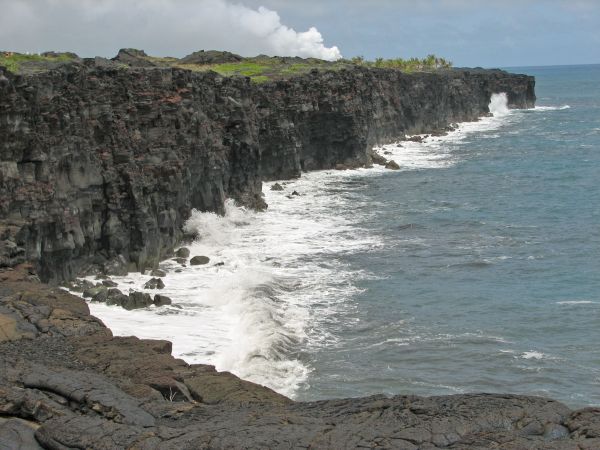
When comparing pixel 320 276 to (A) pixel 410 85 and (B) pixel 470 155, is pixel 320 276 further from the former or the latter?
(A) pixel 410 85

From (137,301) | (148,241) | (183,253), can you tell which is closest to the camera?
(137,301)

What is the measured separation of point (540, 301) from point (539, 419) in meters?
24.1

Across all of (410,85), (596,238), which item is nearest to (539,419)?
(596,238)

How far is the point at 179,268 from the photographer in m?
45.3

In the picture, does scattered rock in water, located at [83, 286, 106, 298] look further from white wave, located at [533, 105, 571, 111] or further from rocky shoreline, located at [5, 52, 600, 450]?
white wave, located at [533, 105, 571, 111]

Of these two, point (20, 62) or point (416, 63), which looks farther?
point (416, 63)

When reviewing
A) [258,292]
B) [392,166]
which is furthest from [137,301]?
[392,166]

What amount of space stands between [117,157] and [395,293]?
1676 cm

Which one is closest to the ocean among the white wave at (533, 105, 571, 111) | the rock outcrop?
the rock outcrop

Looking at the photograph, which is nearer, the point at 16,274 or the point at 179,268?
the point at 16,274

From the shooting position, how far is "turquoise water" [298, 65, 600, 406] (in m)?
29.9

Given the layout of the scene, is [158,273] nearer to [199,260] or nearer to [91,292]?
[199,260]

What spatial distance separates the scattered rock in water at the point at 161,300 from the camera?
123 ft

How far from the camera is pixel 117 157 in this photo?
44438 mm
